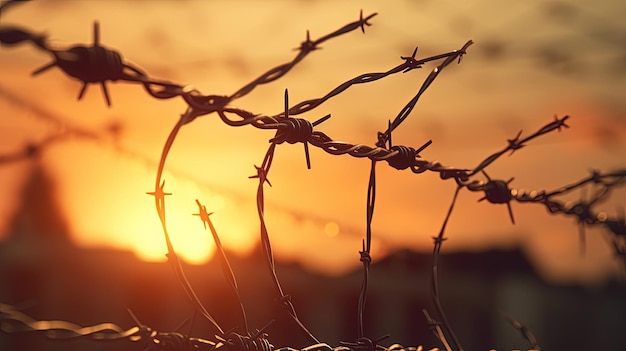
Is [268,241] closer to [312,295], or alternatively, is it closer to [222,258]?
[222,258]

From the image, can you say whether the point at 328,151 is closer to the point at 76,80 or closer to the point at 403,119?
the point at 403,119

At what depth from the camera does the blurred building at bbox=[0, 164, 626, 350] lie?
84.7 feet

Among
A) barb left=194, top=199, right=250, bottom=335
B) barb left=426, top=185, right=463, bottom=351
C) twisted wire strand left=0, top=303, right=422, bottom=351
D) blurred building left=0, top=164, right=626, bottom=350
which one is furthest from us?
blurred building left=0, top=164, right=626, bottom=350

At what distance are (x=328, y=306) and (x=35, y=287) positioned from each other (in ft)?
34.6

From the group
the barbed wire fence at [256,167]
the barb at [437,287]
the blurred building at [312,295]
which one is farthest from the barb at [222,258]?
the blurred building at [312,295]

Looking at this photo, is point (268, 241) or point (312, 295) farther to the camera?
point (312, 295)

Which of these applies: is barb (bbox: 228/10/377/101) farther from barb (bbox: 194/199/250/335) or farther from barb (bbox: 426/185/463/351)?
barb (bbox: 426/185/463/351)

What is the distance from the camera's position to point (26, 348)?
3161 centimetres

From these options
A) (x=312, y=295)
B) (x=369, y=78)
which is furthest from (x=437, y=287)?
(x=312, y=295)

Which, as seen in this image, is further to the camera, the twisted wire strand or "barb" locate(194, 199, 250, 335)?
"barb" locate(194, 199, 250, 335)

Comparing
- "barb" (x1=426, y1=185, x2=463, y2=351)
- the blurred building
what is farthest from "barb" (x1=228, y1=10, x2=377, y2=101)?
the blurred building

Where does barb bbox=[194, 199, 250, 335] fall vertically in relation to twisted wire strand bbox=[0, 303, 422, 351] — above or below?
above

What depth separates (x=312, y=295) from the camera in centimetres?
3216

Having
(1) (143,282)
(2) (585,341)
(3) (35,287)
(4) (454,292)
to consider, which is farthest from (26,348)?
(2) (585,341)
